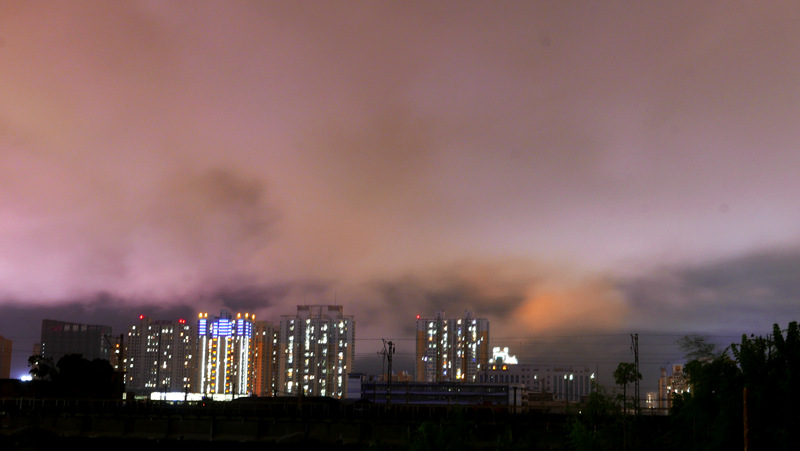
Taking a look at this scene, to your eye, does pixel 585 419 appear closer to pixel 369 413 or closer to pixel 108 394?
pixel 369 413

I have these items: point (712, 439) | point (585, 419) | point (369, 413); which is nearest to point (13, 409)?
point (369, 413)

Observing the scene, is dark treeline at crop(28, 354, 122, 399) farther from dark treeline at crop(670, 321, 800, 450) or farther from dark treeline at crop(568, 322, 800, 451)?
dark treeline at crop(670, 321, 800, 450)

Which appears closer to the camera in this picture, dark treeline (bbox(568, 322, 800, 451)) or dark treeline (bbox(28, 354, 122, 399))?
dark treeline (bbox(568, 322, 800, 451))

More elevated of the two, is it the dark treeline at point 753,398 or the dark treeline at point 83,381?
the dark treeline at point 753,398

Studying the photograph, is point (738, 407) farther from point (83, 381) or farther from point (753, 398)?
point (83, 381)

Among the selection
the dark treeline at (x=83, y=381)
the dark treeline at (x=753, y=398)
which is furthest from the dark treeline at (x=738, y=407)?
the dark treeline at (x=83, y=381)

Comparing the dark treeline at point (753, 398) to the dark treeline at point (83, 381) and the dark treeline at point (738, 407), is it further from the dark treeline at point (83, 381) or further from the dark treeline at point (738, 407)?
the dark treeline at point (83, 381)

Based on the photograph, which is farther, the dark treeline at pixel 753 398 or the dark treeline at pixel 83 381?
the dark treeline at pixel 83 381

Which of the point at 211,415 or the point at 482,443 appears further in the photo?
the point at 211,415

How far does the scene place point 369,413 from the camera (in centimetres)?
9138

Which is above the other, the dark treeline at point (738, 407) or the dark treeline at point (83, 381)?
the dark treeline at point (738, 407)

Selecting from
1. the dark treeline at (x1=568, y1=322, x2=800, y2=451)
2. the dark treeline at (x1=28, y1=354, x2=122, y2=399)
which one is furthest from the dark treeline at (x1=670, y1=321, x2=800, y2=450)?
the dark treeline at (x1=28, y1=354, x2=122, y2=399)

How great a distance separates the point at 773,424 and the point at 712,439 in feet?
15.5

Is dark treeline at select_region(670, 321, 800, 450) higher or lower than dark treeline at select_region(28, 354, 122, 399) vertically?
higher
